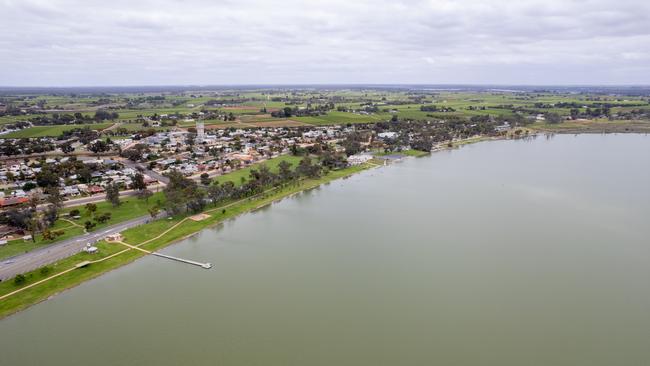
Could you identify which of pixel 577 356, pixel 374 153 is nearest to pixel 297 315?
pixel 577 356

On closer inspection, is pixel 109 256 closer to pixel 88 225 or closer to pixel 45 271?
pixel 45 271

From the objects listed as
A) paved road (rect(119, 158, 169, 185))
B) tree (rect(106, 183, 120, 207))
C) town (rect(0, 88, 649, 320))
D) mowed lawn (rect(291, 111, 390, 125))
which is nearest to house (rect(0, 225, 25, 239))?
town (rect(0, 88, 649, 320))

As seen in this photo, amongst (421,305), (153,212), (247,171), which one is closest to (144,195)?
(153,212)

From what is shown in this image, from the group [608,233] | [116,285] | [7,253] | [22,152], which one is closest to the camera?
[116,285]

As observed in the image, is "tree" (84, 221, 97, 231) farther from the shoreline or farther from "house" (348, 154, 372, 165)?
"house" (348, 154, 372, 165)

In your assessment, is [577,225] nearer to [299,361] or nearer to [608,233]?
[608,233]

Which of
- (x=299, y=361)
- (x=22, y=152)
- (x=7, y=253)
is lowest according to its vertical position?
(x=299, y=361)
